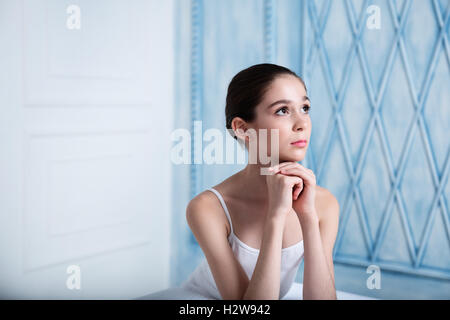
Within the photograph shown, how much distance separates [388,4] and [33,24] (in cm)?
133

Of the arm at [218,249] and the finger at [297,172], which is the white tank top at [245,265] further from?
the finger at [297,172]

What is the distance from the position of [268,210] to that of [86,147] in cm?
116

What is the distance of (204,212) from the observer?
3.76 ft

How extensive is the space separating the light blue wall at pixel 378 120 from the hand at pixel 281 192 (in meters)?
0.90

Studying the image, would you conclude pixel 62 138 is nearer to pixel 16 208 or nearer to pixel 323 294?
pixel 16 208

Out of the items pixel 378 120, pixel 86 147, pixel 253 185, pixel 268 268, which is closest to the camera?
pixel 268 268

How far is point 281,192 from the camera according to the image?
3.33 ft

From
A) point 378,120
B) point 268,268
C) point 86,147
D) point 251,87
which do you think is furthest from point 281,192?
point 86,147

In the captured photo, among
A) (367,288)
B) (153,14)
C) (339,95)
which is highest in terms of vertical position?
(153,14)

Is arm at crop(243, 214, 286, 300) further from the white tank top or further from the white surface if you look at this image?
the white surface

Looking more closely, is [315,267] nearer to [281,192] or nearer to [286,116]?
[281,192]

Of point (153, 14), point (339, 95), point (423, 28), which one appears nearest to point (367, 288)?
point (339, 95)

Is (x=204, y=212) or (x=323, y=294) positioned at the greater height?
(x=204, y=212)
